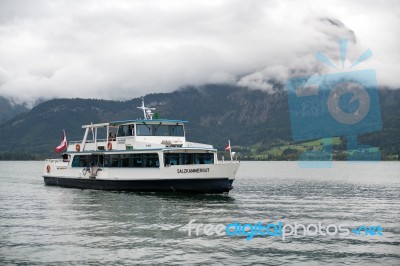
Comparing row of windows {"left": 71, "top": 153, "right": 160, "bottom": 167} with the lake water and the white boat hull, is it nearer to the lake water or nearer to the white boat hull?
the white boat hull

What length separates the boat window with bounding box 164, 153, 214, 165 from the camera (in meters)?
49.0

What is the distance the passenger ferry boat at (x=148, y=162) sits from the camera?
4778cm

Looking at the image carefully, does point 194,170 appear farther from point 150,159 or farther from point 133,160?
point 133,160

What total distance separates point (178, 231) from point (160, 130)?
25368mm

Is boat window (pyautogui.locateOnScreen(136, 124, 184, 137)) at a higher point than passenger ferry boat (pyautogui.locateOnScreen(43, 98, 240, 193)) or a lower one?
higher

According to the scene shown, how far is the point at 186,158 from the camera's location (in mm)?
49375

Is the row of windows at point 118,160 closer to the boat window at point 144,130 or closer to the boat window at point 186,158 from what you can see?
the boat window at point 186,158

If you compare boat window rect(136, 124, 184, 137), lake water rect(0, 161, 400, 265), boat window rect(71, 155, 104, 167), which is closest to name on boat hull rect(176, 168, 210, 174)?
lake water rect(0, 161, 400, 265)

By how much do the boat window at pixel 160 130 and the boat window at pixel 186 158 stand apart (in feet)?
18.0

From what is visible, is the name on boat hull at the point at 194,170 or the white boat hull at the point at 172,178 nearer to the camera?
the name on boat hull at the point at 194,170

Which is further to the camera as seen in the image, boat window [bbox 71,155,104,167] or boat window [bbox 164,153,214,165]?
boat window [bbox 71,155,104,167]

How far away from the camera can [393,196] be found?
5506 cm

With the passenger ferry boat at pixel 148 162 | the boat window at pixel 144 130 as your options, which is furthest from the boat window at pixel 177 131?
the boat window at pixel 144 130

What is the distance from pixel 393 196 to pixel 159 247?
37444 mm
